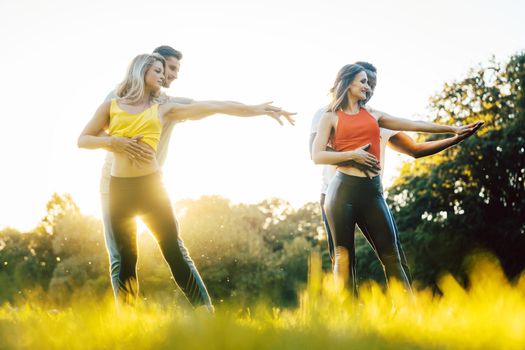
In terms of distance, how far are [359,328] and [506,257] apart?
26.4 m

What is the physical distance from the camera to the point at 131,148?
4.73m

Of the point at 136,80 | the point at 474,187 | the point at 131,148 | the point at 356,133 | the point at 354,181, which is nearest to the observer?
the point at 131,148

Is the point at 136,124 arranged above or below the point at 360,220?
above

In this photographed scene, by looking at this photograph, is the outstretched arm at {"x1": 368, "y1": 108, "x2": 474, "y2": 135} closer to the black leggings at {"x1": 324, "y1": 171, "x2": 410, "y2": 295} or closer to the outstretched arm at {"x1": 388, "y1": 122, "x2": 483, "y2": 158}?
the outstretched arm at {"x1": 388, "y1": 122, "x2": 483, "y2": 158}

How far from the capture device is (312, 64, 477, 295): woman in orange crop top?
521cm

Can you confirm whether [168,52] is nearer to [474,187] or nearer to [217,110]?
[217,110]

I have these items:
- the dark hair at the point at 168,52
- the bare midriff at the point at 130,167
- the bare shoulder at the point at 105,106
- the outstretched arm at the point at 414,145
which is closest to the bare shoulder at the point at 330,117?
the outstretched arm at the point at 414,145

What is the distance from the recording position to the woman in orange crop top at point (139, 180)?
482 cm

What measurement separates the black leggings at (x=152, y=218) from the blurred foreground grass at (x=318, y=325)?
132 centimetres

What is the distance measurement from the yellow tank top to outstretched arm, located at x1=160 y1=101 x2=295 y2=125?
18 cm

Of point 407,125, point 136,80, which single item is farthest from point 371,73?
point 136,80

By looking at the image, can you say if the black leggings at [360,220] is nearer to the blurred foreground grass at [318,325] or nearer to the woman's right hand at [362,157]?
the woman's right hand at [362,157]

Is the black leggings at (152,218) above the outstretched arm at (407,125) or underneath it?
underneath

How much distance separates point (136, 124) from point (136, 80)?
39cm
